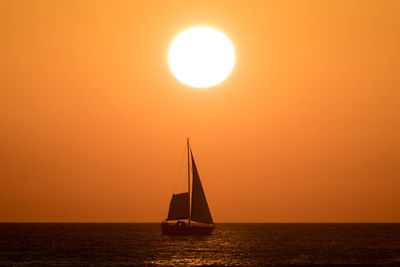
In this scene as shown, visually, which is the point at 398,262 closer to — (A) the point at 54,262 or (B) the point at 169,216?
(A) the point at 54,262

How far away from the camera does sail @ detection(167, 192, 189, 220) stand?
308ft

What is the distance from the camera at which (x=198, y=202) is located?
93.2m

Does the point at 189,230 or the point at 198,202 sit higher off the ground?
the point at 198,202

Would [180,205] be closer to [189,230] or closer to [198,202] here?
[198,202]

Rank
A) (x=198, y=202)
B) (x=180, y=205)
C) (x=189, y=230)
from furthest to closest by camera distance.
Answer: (x=189, y=230), (x=180, y=205), (x=198, y=202)

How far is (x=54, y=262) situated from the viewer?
Answer: 172ft

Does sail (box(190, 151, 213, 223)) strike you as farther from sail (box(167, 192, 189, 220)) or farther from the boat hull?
the boat hull

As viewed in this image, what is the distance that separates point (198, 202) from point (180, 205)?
148 inches

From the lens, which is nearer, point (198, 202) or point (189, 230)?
point (198, 202)

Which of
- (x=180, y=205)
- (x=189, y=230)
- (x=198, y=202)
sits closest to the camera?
(x=198, y=202)

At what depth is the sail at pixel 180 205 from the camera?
93.8 meters

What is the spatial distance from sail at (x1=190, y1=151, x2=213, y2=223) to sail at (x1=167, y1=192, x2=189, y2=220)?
4.67ft

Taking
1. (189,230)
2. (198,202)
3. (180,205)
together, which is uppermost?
(198,202)

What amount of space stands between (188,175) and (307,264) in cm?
4690
